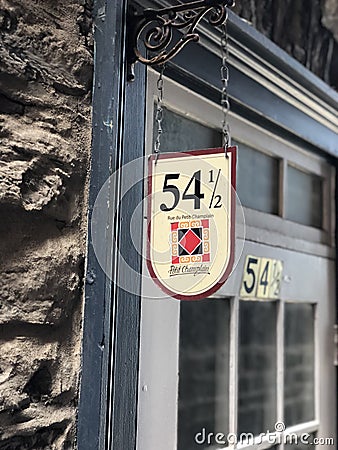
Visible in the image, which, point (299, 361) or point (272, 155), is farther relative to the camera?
point (299, 361)

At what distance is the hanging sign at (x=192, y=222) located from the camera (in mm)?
921

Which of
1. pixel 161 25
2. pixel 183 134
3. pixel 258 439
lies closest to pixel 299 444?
pixel 258 439

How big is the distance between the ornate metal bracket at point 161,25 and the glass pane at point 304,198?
0.81 m

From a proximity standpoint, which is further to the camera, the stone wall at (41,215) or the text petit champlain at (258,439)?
the text petit champlain at (258,439)

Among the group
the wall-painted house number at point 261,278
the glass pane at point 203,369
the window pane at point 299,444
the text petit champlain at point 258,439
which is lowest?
the window pane at point 299,444

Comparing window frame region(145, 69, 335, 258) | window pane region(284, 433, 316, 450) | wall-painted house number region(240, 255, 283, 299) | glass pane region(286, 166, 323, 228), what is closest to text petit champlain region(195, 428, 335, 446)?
window pane region(284, 433, 316, 450)

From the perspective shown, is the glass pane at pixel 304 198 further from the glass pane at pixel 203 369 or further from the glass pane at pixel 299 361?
the glass pane at pixel 203 369

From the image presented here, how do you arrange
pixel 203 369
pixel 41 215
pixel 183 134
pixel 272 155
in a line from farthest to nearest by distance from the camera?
pixel 203 369
pixel 272 155
pixel 183 134
pixel 41 215

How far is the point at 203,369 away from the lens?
77.5 inches

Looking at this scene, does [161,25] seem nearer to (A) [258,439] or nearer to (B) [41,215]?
(B) [41,215]

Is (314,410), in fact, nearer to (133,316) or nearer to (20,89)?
(133,316)

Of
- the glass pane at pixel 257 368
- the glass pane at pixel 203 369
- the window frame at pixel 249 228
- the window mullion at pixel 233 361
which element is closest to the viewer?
the window frame at pixel 249 228

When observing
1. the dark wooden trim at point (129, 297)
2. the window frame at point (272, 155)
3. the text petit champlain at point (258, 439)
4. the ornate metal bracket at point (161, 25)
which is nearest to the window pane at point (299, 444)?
the text petit champlain at point (258, 439)

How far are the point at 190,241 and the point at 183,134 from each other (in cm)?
44
